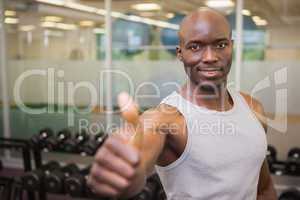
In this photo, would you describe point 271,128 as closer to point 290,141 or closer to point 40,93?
point 290,141

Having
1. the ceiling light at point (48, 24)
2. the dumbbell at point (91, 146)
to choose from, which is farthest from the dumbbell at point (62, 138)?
the ceiling light at point (48, 24)

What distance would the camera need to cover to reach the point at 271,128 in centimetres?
301

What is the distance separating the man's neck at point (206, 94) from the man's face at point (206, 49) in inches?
0.8

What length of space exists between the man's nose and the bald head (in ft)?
0.14

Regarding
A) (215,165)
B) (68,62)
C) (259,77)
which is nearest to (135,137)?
(215,165)

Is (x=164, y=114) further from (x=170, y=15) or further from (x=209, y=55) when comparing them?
(x=170, y=15)

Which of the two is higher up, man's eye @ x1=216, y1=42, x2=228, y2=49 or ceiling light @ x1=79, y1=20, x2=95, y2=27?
ceiling light @ x1=79, y1=20, x2=95, y2=27

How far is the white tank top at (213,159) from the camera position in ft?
2.53

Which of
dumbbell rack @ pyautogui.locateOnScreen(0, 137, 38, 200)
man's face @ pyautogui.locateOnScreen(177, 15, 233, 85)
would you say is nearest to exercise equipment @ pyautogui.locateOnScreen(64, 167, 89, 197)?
dumbbell rack @ pyautogui.locateOnScreen(0, 137, 38, 200)

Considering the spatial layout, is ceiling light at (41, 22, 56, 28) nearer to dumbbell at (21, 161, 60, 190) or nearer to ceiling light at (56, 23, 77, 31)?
ceiling light at (56, 23, 77, 31)

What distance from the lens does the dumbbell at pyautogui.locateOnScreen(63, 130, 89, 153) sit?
3.09 metres

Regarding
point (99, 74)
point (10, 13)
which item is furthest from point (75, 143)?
point (10, 13)

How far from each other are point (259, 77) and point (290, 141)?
63 centimetres

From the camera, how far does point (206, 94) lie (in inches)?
33.4
